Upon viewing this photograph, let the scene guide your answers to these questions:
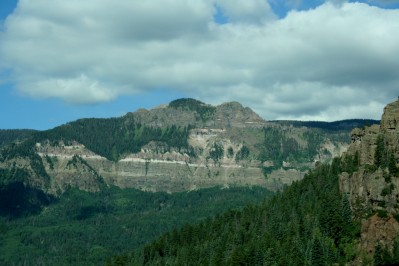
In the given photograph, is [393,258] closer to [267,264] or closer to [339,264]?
[339,264]

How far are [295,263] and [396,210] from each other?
34.9 m

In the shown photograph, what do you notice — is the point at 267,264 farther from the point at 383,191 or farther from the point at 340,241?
the point at 383,191

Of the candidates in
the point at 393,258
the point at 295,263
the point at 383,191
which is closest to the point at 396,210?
the point at 383,191

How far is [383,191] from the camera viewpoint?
199750 millimetres

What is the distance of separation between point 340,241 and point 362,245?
31.8 ft

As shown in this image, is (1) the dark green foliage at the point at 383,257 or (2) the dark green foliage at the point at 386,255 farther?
(1) the dark green foliage at the point at 383,257

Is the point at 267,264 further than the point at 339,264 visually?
Yes

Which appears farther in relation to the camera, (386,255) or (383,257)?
(386,255)

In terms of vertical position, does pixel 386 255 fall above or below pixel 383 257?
above

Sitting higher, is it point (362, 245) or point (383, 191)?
point (383, 191)

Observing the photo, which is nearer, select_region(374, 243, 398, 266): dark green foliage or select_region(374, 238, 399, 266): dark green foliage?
select_region(374, 238, 399, 266): dark green foliage

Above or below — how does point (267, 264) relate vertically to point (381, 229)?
below

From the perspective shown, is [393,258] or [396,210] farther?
[396,210]

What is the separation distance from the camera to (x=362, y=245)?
191m
